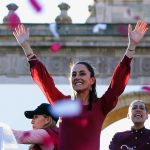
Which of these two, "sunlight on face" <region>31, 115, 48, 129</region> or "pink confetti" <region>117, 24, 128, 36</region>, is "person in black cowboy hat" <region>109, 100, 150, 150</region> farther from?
"pink confetti" <region>117, 24, 128, 36</region>

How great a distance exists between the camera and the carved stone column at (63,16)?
921cm

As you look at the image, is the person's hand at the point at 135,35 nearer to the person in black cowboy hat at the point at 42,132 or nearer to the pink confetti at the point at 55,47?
the person in black cowboy hat at the point at 42,132

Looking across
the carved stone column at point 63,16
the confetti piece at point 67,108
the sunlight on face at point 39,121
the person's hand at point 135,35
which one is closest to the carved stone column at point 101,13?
the carved stone column at point 63,16

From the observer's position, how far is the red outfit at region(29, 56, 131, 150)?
7.37 ft

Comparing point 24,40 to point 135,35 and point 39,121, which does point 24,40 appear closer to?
point 39,121

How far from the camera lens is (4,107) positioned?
8.30m

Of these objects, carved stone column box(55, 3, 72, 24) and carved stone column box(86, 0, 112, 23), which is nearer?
carved stone column box(55, 3, 72, 24)

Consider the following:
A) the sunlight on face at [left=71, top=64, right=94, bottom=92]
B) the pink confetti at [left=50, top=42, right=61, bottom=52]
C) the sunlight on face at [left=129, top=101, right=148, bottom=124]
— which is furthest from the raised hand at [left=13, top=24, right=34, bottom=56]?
the pink confetti at [left=50, top=42, right=61, bottom=52]

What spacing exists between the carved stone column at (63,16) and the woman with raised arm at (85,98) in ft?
22.1

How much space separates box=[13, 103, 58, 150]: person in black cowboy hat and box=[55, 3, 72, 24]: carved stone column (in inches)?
263

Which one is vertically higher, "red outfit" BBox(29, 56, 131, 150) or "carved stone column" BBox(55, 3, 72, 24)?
"carved stone column" BBox(55, 3, 72, 24)

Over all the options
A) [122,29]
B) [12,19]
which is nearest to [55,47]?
[12,19]

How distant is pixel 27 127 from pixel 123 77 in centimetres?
580

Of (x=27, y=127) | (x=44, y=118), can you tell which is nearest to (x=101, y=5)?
(x=27, y=127)
